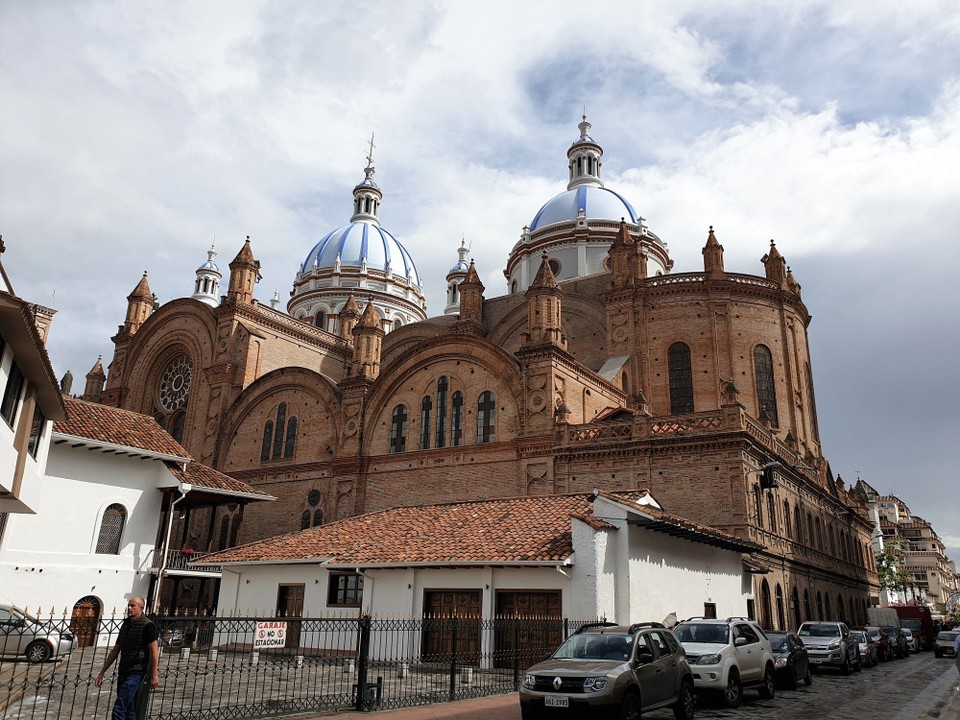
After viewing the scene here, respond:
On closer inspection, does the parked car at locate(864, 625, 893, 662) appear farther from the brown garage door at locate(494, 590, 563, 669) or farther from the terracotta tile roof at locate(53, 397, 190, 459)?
the terracotta tile roof at locate(53, 397, 190, 459)

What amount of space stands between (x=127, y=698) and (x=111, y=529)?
55.3 ft

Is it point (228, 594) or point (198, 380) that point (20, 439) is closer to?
point (228, 594)

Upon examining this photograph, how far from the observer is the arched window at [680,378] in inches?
1457

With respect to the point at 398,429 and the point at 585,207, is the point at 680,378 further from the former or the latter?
the point at 585,207

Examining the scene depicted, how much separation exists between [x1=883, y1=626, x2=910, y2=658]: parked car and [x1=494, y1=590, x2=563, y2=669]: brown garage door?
72.0 ft

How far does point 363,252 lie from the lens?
6875cm

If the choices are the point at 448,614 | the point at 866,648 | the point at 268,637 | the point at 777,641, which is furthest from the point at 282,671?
the point at 866,648

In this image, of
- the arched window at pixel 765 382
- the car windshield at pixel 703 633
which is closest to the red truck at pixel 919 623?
the arched window at pixel 765 382

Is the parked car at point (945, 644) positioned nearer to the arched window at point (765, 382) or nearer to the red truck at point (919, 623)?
the red truck at point (919, 623)

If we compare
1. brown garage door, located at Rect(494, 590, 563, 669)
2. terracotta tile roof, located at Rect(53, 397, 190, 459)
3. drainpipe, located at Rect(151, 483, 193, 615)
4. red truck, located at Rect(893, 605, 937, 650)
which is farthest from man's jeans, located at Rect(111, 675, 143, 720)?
red truck, located at Rect(893, 605, 937, 650)

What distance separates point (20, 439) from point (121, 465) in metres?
7.91

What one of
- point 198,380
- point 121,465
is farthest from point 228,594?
point 198,380

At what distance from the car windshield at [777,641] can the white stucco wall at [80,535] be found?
1851 cm

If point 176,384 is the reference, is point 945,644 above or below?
below
